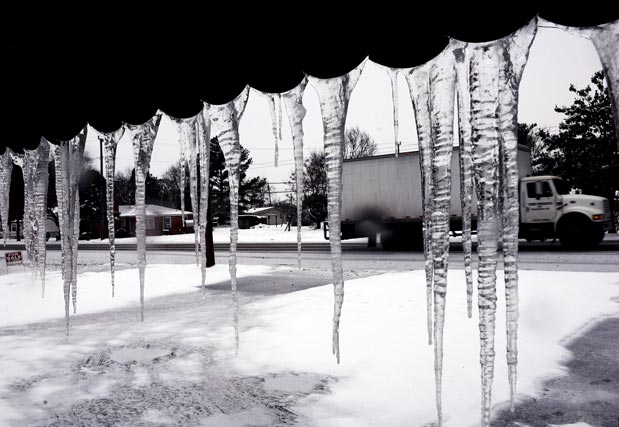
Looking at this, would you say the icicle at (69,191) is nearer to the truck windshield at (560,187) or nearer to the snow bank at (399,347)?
the snow bank at (399,347)

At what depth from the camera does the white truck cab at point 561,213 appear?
14703 millimetres

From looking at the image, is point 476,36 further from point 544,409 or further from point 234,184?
point 544,409

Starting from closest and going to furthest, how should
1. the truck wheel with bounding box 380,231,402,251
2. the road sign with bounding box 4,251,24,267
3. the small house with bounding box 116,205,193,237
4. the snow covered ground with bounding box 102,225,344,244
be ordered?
the road sign with bounding box 4,251,24,267 → the truck wheel with bounding box 380,231,402,251 → the snow covered ground with bounding box 102,225,344,244 → the small house with bounding box 116,205,193,237

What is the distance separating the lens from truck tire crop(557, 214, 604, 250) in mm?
14758

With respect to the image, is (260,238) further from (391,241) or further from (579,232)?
(579,232)

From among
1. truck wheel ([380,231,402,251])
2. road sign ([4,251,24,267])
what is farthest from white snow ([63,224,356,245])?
road sign ([4,251,24,267])

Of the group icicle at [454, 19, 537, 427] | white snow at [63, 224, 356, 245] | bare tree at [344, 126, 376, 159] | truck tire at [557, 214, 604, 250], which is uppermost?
bare tree at [344, 126, 376, 159]

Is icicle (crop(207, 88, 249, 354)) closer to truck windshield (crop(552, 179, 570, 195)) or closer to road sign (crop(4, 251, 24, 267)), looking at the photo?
road sign (crop(4, 251, 24, 267))

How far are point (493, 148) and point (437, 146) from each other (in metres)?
0.26

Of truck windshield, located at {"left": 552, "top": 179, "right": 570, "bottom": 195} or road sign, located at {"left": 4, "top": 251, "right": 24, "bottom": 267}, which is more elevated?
truck windshield, located at {"left": 552, "top": 179, "right": 570, "bottom": 195}

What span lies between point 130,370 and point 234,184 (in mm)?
2542

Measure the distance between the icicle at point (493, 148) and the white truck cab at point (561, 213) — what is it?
14.8 m

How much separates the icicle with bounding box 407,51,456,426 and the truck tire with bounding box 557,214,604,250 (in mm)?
15167

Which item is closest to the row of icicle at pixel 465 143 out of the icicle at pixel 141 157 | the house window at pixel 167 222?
the icicle at pixel 141 157
